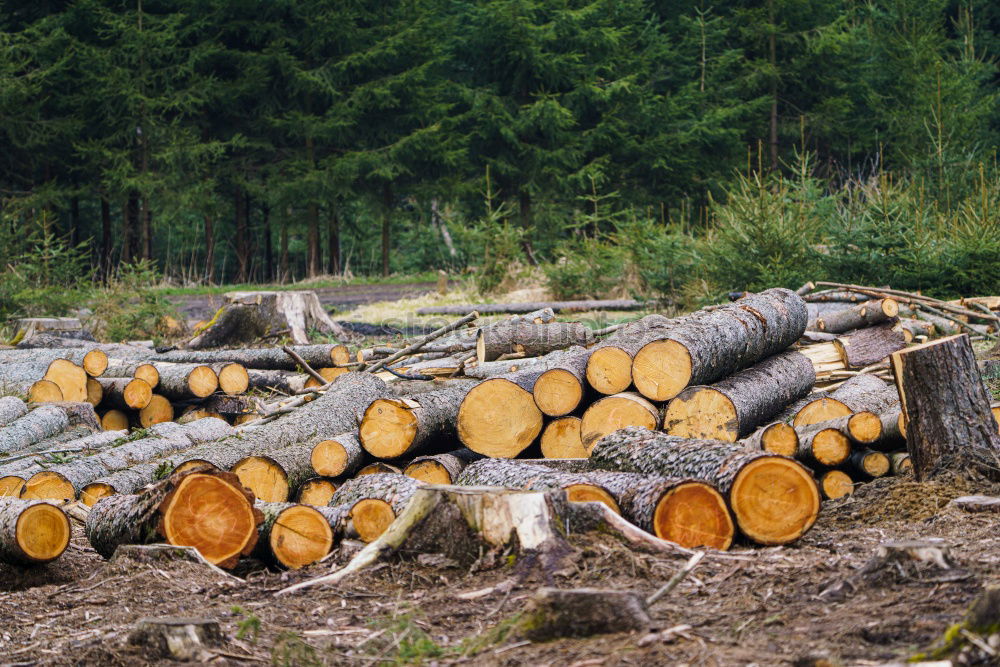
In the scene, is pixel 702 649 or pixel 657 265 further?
pixel 657 265

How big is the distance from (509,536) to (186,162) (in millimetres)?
24527

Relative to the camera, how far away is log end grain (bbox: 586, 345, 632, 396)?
20.8 ft

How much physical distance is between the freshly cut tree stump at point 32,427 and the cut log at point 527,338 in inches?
152

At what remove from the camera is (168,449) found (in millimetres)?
7281

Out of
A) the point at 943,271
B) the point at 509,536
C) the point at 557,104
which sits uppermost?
the point at 557,104

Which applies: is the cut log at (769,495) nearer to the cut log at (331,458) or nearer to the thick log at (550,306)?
the cut log at (331,458)

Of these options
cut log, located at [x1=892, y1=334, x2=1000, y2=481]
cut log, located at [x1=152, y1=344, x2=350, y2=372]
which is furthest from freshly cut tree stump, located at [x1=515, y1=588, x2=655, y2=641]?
cut log, located at [x1=152, y1=344, x2=350, y2=372]

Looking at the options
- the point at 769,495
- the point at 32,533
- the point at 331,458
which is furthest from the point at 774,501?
the point at 32,533

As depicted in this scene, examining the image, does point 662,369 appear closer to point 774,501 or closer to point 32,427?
point 774,501

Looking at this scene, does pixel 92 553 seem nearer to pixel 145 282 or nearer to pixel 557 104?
pixel 145 282

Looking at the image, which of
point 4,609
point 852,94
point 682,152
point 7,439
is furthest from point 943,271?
point 852,94

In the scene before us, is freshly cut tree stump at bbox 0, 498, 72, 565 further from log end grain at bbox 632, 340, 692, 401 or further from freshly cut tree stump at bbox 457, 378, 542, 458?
log end grain at bbox 632, 340, 692, 401

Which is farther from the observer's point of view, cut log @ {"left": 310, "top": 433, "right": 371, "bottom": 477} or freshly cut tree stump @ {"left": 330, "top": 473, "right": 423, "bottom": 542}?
cut log @ {"left": 310, "top": 433, "right": 371, "bottom": 477}

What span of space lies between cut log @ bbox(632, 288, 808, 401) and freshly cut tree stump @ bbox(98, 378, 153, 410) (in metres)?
5.55
